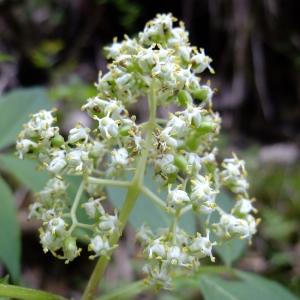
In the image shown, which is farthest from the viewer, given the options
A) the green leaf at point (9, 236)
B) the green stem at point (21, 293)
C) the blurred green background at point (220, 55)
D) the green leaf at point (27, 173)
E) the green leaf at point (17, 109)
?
the blurred green background at point (220, 55)

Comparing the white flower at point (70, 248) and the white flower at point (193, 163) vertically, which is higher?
the white flower at point (193, 163)

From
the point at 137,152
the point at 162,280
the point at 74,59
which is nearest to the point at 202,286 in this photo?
the point at 162,280

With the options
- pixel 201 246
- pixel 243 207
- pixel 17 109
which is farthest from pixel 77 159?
pixel 17 109

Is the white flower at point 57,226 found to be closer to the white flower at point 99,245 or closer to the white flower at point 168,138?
the white flower at point 99,245

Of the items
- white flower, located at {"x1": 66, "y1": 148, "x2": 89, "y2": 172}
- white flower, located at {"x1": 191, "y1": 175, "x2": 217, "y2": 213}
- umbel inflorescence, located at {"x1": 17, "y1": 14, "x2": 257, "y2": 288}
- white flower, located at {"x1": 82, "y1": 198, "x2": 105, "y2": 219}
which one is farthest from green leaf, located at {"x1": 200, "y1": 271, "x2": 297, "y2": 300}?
white flower, located at {"x1": 66, "y1": 148, "x2": 89, "y2": 172}

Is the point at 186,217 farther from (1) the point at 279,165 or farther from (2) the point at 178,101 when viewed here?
(1) the point at 279,165

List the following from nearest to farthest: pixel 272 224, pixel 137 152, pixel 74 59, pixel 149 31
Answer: pixel 137 152
pixel 149 31
pixel 272 224
pixel 74 59

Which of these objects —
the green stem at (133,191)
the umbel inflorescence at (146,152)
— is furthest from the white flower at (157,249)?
the green stem at (133,191)
